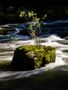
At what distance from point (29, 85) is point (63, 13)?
16.0 m

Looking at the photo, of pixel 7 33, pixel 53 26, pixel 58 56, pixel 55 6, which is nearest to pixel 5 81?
pixel 58 56

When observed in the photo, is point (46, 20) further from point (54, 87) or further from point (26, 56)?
point (54, 87)

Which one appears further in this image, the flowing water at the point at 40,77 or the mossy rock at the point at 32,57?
the mossy rock at the point at 32,57

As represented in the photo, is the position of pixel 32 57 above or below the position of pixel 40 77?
above

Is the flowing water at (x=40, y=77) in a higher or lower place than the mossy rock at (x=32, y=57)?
lower

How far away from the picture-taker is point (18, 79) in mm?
8078

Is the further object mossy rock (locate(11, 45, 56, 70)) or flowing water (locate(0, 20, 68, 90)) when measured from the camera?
mossy rock (locate(11, 45, 56, 70))

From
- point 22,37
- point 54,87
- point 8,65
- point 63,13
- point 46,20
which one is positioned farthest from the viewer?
point 63,13

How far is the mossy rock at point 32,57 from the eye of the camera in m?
8.73

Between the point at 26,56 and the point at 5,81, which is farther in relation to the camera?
the point at 26,56

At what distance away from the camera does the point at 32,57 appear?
28.5ft

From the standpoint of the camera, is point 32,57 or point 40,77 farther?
point 32,57

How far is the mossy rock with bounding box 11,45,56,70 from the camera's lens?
8727 mm

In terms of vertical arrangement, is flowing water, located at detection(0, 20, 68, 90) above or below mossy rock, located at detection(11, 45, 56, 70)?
below
